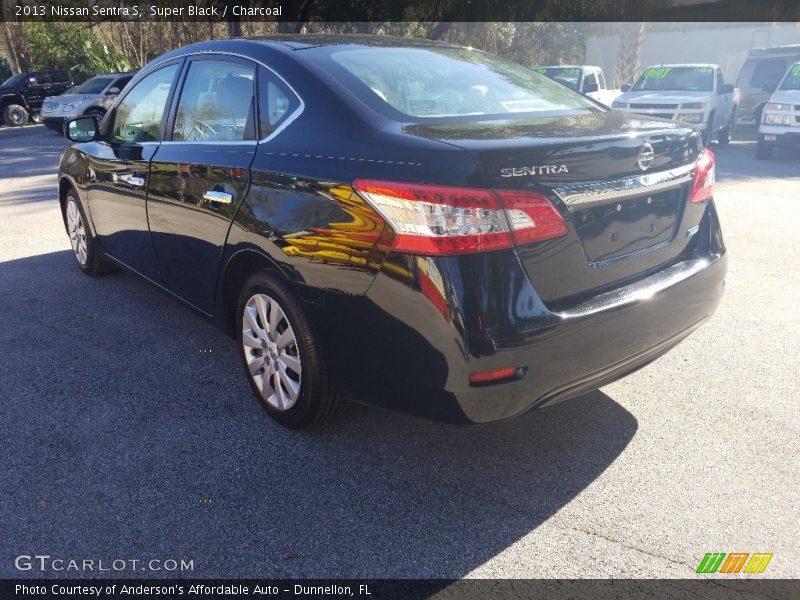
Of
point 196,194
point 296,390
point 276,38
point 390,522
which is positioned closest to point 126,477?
point 296,390

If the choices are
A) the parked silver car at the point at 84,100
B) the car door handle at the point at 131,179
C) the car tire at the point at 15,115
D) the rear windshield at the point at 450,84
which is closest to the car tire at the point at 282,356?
the rear windshield at the point at 450,84

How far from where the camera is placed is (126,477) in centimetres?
300

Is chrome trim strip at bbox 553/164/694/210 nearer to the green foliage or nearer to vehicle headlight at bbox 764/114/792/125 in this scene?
vehicle headlight at bbox 764/114/792/125

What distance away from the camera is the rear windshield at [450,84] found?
3.17 m

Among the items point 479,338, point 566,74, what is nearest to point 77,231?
point 479,338

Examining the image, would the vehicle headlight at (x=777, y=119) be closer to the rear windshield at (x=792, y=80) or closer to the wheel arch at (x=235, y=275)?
the rear windshield at (x=792, y=80)

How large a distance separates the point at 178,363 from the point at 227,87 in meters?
1.61

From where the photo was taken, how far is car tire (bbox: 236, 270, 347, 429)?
3.04 m

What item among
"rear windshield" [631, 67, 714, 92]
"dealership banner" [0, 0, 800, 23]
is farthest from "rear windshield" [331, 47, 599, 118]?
"dealership banner" [0, 0, 800, 23]

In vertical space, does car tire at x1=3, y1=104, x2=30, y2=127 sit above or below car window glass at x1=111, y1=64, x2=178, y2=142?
below

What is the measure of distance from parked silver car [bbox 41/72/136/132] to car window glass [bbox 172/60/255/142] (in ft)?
51.8

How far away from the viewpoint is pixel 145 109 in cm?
448

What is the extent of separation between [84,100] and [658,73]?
46.9 ft

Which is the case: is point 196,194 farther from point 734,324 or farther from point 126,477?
point 734,324
